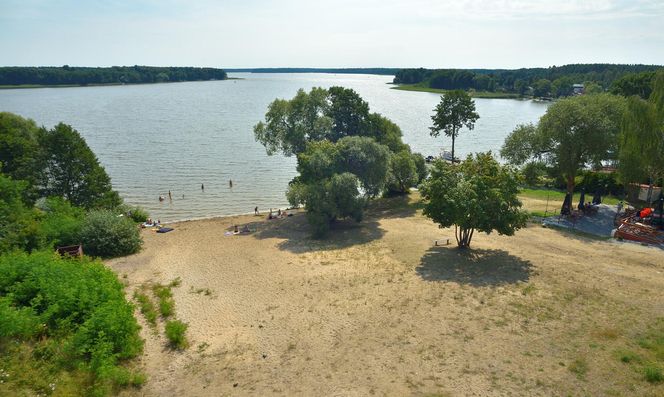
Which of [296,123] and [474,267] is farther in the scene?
[296,123]

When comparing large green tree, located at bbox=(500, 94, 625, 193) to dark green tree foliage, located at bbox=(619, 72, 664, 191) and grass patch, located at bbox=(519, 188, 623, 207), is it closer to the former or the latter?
dark green tree foliage, located at bbox=(619, 72, 664, 191)

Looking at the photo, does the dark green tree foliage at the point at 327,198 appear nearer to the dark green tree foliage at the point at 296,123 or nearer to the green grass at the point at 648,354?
the dark green tree foliage at the point at 296,123

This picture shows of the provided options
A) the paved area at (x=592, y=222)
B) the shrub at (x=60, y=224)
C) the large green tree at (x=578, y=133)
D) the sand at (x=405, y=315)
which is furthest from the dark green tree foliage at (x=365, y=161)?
the shrub at (x=60, y=224)

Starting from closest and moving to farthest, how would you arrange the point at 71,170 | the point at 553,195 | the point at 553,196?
the point at 71,170 < the point at 553,196 < the point at 553,195

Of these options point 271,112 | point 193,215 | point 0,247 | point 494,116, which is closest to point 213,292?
point 0,247

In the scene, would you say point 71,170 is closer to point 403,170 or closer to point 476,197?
point 403,170

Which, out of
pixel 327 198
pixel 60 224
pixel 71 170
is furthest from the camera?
pixel 71 170

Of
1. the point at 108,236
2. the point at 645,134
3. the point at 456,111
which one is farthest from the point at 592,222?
the point at 108,236

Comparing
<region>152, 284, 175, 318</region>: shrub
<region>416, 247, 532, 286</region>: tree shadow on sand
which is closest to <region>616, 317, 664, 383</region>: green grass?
<region>416, 247, 532, 286</region>: tree shadow on sand
